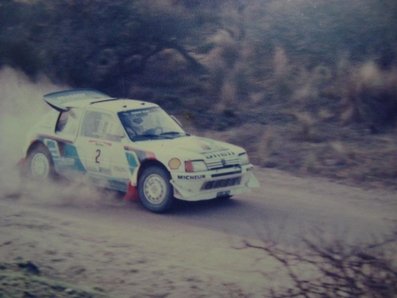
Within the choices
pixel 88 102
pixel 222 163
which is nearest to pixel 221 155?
pixel 222 163

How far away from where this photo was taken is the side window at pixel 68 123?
1407 cm

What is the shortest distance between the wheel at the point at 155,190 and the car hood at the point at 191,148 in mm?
322

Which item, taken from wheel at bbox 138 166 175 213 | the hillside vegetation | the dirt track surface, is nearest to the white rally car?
wheel at bbox 138 166 175 213

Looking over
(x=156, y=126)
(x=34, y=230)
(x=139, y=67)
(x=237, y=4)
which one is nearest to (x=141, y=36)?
(x=139, y=67)

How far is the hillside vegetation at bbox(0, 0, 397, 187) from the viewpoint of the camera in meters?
20.8

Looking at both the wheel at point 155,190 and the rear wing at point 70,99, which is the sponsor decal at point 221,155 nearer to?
the wheel at point 155,190

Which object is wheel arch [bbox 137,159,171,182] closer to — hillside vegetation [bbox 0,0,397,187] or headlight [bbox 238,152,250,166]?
headlight [bbox 238,152,250,166]

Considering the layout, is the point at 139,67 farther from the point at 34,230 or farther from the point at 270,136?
the point at 34,230

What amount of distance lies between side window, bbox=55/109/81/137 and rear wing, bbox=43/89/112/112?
0.13 meters

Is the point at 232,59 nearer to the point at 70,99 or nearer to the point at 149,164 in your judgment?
the point at 70,99

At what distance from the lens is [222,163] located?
12797mm

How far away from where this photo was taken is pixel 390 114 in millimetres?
20375

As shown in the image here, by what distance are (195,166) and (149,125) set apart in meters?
1.59

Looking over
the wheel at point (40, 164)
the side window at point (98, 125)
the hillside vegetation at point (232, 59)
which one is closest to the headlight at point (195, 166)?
the side window at point (98, 125)
